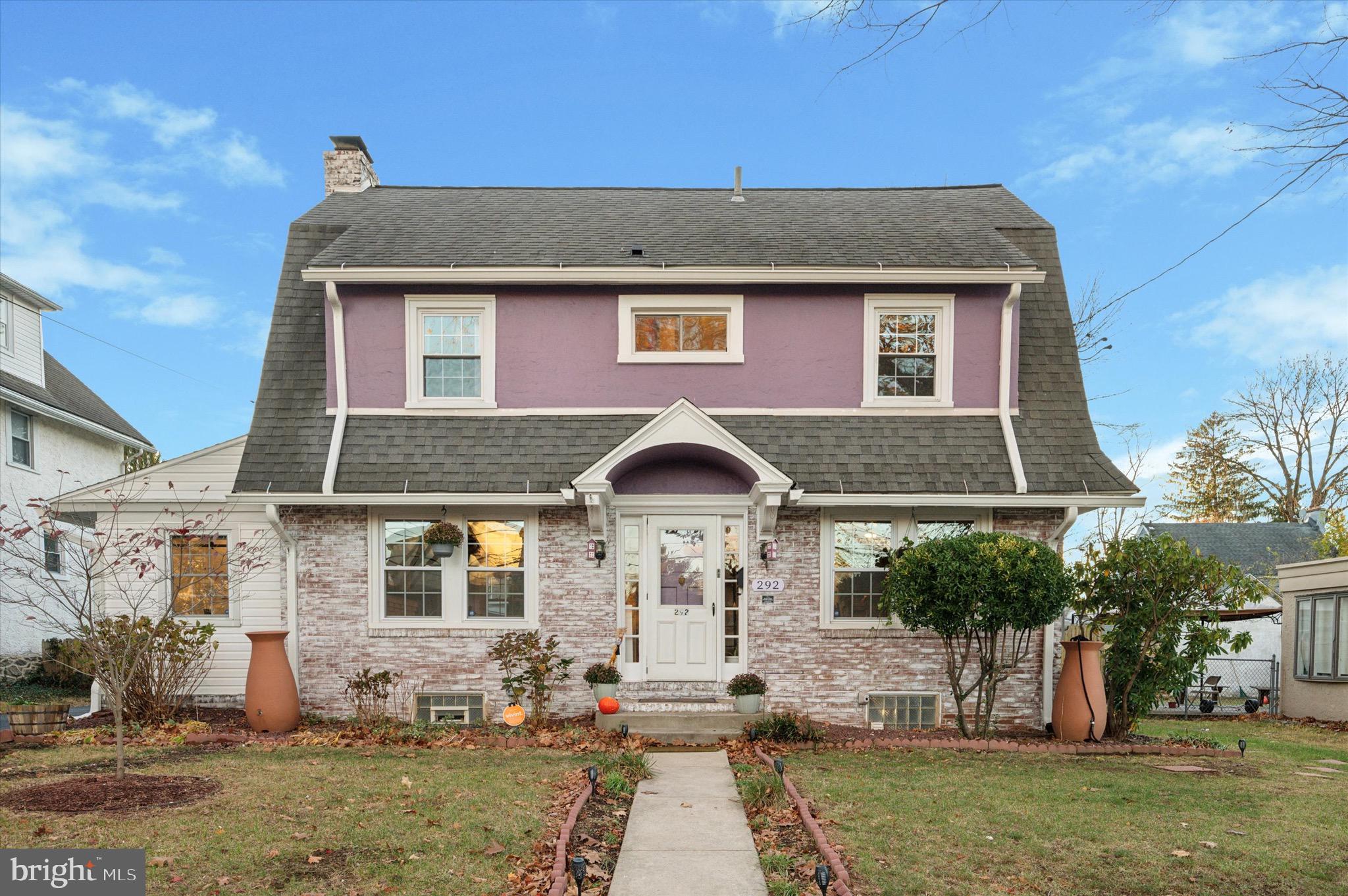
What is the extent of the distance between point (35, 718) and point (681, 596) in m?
7.63

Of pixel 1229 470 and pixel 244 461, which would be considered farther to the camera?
pixel 1229 470

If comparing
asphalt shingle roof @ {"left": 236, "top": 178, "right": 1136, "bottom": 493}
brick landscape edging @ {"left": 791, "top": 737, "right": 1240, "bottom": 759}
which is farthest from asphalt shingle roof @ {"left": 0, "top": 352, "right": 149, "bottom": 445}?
brick landscape edging @ {"left": 791, "top": 737, "right": 1240, "bottom": 759}

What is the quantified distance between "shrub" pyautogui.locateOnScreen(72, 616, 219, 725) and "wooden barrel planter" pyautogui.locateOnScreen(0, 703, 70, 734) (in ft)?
2.03

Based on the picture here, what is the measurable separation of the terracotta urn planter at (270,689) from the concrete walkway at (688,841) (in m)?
4.73

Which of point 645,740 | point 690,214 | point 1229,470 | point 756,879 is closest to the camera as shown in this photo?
point 756,879

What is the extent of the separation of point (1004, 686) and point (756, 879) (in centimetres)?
639

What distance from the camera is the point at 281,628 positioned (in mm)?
11352

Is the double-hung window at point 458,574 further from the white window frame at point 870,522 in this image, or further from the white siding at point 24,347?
the white siding at point 24,347

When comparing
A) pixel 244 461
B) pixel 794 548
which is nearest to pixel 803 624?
pixel 794 548

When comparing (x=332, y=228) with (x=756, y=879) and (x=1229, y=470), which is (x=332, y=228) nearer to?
(x=756, y=879)

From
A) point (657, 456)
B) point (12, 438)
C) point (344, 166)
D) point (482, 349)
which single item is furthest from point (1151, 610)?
point (12, 438)

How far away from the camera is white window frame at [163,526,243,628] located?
1144cm

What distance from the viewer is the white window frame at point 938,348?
11.7m

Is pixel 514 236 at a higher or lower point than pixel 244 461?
higher
